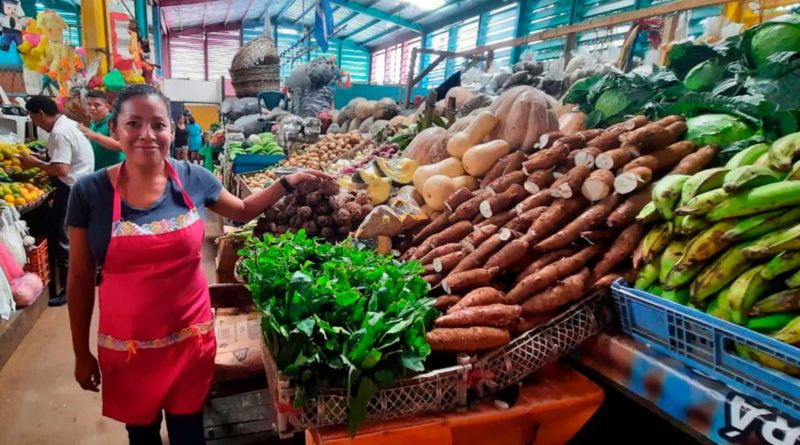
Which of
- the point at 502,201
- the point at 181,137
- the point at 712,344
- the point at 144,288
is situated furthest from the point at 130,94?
the point at 181,137

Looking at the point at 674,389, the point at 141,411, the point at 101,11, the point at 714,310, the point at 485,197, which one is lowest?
the point at 141,411

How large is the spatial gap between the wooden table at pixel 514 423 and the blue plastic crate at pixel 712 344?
0.97 feet

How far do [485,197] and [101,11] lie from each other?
22.1 feet

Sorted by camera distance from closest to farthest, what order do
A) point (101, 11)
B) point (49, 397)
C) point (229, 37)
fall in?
point (49, 397) < point (101, 11) < point (229, 37)

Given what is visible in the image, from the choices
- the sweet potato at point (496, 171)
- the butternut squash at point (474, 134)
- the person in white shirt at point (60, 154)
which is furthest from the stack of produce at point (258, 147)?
the sweet potato at point (496, 171)

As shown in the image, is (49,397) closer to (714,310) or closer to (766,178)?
(714,310)

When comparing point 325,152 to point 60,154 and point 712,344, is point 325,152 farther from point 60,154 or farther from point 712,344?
point 712,344

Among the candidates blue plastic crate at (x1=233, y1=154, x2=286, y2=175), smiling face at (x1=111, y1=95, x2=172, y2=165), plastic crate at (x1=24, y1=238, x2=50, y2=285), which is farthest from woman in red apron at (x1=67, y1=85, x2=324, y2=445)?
blue plastic crate at (x1=233, y1=154, x2=286, y2=175)

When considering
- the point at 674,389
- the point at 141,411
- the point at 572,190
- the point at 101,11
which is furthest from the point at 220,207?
the point at 101,11

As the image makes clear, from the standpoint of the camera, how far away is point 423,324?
1470 millimetres

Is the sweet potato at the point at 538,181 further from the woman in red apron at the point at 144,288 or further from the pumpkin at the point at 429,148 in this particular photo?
the woman in red apron at the point at 144,288

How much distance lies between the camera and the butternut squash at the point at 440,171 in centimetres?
264

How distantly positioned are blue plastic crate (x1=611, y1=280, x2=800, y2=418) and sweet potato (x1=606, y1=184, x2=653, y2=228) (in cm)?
27

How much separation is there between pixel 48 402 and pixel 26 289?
130 centimetres
